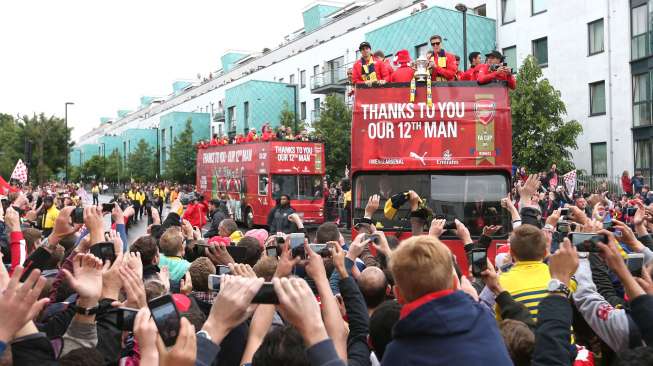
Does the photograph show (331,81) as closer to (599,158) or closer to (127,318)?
(599,158)

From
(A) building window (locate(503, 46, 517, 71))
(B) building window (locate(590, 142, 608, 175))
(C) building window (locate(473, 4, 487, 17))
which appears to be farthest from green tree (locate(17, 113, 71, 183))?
(B) building window (locate(590, 142, 608, 175))

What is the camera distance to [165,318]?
2072 millimetres

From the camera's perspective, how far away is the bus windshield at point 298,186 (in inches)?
934

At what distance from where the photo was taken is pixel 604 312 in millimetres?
3209

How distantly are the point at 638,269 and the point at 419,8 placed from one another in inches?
1333

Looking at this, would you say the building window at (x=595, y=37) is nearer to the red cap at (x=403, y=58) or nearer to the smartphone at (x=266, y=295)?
the red cap at (x=403, y=58)

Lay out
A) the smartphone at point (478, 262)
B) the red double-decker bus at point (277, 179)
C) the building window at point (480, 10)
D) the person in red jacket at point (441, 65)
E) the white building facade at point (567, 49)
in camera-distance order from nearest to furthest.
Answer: the smartphone at point (478, 262), the person in red jacket at point (441, 65), the red double-decker bus at point (277, 179), the white building facade at point (567, 49), the building window at point (480, 10)

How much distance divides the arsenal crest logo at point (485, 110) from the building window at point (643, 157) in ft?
61.6

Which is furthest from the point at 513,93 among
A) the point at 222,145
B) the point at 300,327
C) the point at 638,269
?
the point at 300,327

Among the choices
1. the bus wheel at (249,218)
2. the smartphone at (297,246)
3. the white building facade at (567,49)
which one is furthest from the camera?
the white building facade at (567,49)

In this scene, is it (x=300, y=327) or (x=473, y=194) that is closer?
(x=300, y=327)

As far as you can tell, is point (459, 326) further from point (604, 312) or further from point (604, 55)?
point (604, 55)

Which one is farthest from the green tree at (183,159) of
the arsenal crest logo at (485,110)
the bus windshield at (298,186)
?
the arsenal crest logo at (485,110)

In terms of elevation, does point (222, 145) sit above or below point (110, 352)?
above
